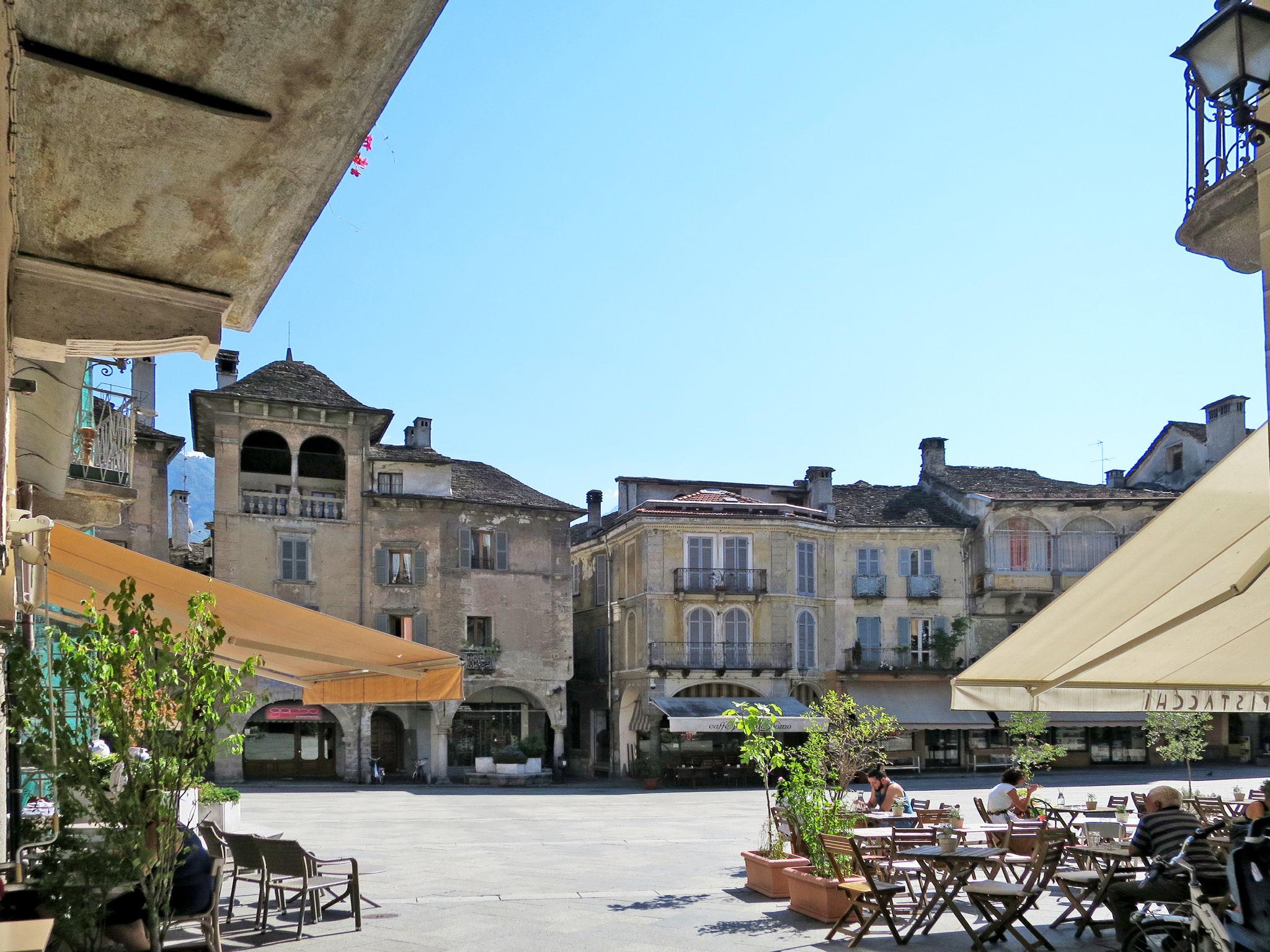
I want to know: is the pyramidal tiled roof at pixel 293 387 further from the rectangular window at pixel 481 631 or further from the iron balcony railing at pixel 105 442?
the iron balcony railing at pixel 105 442

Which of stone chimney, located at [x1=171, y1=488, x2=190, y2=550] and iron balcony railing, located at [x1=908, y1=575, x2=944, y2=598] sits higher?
stone chimney, located at [x1=171, y1=488, x2=190, y2=550]

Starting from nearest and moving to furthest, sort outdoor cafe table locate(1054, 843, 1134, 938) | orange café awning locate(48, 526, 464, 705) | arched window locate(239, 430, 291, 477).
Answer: orange café awning locate(48, 526, 464, 705), outdoor cafe table locate(1054, 843, 1134, 938), arched window locate(239, 430, 291, 477)

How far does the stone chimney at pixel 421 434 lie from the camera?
3900cm

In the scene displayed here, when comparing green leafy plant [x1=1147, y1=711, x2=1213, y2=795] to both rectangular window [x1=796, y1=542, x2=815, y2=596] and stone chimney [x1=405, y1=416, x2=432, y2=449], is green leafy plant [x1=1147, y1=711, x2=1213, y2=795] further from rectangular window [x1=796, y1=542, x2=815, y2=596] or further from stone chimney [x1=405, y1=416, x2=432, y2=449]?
stone chimney [x1=405, y1=416, x2=432, y2=449]

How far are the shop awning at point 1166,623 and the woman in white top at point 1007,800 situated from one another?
2665mm

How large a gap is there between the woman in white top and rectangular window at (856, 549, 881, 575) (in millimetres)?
27200

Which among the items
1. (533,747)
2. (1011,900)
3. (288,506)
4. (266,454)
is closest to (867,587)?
(533,747)

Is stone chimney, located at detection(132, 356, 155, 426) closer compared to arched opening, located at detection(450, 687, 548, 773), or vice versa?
stone chimney, located at detection(132, 356, 155, 426)

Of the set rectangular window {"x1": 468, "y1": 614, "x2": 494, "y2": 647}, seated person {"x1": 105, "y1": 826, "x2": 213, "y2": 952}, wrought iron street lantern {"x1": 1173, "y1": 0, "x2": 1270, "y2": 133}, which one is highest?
wrought iron street lantern {"x1": 1173, "y1": 0, "x2": 1270, "y2": 133}

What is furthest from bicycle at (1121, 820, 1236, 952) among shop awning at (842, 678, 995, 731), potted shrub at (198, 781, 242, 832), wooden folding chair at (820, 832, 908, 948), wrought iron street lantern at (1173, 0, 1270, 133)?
shop awning at (842, 678, 995, 731)

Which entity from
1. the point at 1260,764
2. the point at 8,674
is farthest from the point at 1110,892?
the point at 1260,764

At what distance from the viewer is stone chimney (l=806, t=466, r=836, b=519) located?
135ft

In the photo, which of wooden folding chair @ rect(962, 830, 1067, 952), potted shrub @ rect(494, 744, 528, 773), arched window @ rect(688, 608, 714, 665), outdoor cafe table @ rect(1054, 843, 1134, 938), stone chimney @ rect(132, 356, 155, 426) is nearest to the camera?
Result: wooden folding chair @ rect(962, 830, 1067, 952)

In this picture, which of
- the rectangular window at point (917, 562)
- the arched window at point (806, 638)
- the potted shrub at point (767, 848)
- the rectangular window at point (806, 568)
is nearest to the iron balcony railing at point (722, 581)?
the rectangular window at point (806, 568)
